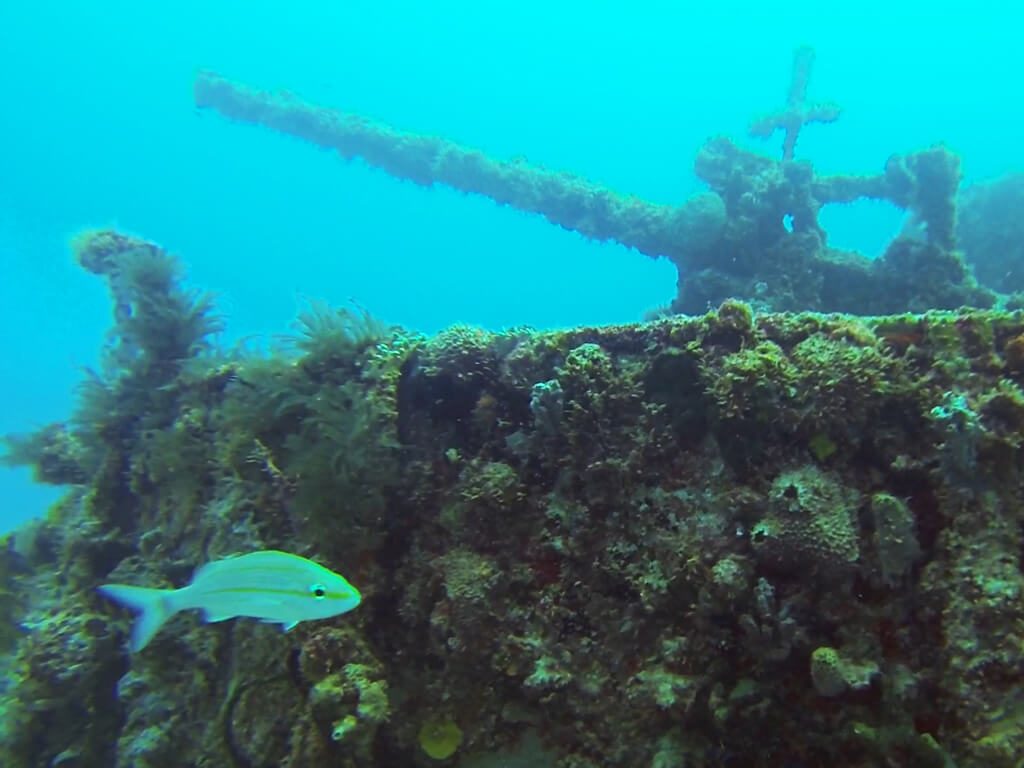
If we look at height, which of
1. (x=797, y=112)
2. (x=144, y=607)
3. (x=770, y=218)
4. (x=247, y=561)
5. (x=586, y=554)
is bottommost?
(x=144, y=607)

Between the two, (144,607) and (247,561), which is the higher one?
(247,561)

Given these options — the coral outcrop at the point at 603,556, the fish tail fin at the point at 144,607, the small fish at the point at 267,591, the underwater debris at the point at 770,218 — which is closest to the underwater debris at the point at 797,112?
the underwater debris at the point at 770,218

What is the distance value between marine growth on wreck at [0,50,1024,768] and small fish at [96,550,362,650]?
33.1 inches

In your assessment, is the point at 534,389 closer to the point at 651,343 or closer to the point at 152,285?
the point at 651,343

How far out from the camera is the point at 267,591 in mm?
2791

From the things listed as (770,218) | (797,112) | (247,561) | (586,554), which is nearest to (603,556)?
(586,554)

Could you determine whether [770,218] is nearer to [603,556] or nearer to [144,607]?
[603,556]

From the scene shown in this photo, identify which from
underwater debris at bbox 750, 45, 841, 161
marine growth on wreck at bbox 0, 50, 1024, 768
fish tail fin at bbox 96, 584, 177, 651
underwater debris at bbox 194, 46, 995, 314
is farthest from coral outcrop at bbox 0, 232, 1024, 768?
underwater debris at bbox 750, 45, 841, 161

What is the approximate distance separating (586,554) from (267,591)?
66.6 inches

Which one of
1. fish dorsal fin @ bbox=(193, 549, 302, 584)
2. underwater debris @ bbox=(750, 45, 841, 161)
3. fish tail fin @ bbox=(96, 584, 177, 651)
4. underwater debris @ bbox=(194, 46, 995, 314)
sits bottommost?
fish tail fin @ bbox=(96, 584, 177, 651)

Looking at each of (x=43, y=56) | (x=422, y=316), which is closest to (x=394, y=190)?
(x=422, y=316)

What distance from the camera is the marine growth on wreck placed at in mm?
2740

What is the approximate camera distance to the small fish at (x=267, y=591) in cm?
271

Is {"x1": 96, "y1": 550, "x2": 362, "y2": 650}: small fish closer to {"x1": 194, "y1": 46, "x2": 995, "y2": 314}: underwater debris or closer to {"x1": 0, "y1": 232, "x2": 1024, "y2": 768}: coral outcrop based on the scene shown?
{"x1": 0, "y1": 232, "x2": 1024, "y2": 768}: coral outcrop
